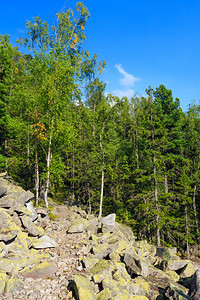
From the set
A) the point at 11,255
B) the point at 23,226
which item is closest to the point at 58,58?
the point at 23,226

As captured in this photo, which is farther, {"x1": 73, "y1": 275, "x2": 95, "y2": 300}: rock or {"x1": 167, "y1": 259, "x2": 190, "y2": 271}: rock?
{"x1": 167, "y1": 259, "x2": 190, "y2": 271}: rock

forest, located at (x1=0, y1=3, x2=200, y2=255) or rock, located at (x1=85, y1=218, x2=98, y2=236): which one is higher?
forest, located at (x1=0, y1=3, x2=200, y2=255)

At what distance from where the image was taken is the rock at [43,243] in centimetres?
1117

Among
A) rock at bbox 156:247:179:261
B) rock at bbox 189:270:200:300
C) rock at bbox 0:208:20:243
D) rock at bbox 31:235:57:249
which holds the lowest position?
rock at bbox 156:247:179:261

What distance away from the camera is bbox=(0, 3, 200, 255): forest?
65.6ft

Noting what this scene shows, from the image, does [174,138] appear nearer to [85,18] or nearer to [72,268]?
[72,268]

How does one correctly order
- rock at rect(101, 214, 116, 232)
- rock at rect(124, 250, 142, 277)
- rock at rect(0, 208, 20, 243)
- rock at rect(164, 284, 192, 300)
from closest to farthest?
rock at rect(164, 284, 192, 300) < rock at rect(0, 208, 20, 243) < rock at rect(124, 250, 142, 277) < rock at rect(101, 214, 116, 232)

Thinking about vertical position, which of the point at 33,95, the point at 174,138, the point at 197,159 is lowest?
the point at 197,159

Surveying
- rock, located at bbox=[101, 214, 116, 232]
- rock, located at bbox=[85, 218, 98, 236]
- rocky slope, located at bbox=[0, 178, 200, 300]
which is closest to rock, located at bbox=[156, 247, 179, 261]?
rocky slope, located at bbox=[0, 178, 200, 300]

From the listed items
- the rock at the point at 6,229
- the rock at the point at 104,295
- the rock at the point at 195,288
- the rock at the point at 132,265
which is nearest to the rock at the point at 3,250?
the rock at the point at 6,229

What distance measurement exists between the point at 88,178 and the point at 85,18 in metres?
27.3

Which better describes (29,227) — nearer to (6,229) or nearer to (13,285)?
(6,229)

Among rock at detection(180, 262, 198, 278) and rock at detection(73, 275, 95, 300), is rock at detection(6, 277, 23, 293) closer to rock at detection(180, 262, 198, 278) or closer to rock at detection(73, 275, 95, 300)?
rock at detection(73, 275, 95, 300)

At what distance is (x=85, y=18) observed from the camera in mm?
32281
